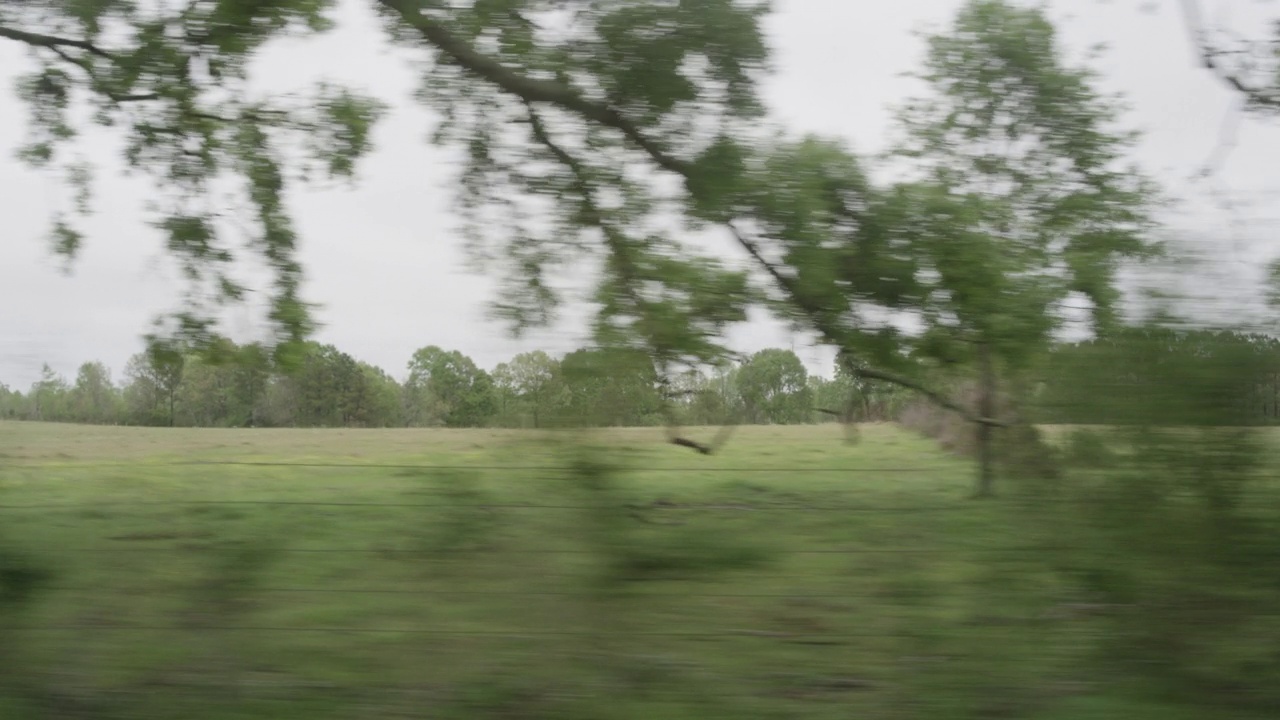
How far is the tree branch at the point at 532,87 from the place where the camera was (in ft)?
25.3

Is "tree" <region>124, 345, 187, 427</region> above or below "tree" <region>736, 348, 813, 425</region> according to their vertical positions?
below

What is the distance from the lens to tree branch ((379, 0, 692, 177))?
25.3ft

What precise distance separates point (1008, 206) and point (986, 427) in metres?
6.18

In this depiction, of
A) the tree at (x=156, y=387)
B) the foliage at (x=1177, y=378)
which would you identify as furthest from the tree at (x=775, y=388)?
the tree at (x=156, y=387)

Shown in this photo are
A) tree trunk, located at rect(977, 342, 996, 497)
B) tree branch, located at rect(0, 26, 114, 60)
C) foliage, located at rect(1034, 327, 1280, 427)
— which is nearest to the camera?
foliage, located at rect(1034, 327, 1280, 427)

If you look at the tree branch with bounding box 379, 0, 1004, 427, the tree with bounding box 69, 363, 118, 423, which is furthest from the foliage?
the tree with bounding box 69, 363, 118, 423

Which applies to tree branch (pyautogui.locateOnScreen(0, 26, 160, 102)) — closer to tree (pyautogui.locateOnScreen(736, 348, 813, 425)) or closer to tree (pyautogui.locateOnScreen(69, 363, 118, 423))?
tree (pyautogui.locateOnScreen(69, 363, 118, 423))

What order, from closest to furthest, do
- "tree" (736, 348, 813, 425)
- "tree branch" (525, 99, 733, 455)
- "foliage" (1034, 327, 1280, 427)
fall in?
"foliage" (1034, 327, 1280, 427)
"tree branch" (525, 99, 733, 455)
"tree" (736, 348, 813, 425)

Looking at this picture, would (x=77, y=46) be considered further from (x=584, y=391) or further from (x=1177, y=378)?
(x=1177, y=378)

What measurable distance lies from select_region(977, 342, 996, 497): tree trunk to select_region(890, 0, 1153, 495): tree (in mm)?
17

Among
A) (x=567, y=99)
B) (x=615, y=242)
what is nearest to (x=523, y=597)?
(x=615, y=242)

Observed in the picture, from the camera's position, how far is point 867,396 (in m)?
7.98

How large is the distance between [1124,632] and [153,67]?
9527 mm

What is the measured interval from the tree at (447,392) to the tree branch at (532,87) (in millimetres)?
2308
